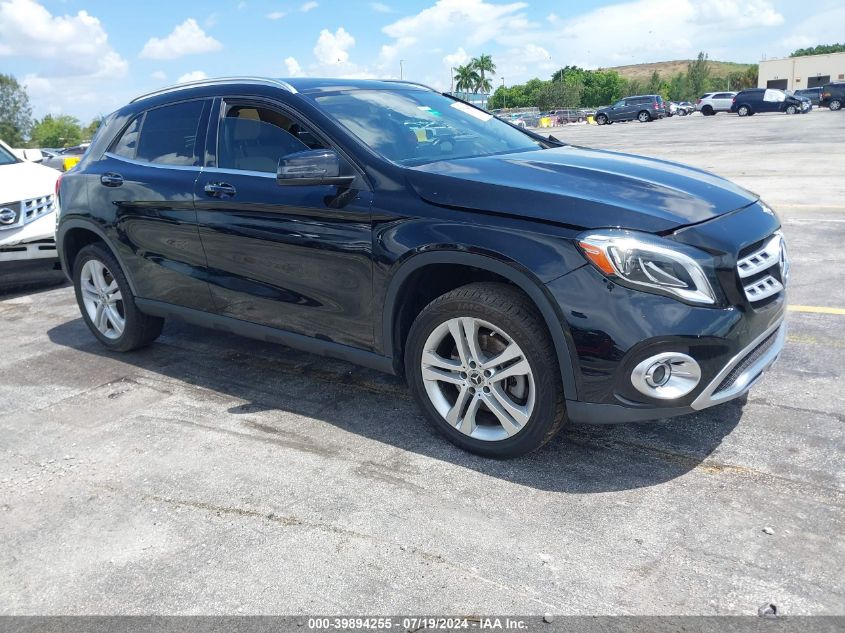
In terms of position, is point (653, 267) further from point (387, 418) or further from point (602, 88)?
point (602, 88)

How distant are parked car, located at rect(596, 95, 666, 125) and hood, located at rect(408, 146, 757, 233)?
46646 millimetres

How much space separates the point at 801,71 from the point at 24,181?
105 metres

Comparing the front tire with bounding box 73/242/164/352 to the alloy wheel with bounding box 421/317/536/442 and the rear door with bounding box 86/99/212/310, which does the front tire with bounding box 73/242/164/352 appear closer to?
the rear door with bounding box 86/99/212/310

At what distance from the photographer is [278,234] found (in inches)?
153

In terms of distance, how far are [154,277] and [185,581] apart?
260cm

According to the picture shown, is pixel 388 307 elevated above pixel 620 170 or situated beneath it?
situated beneath

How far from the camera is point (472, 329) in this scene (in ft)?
10.7

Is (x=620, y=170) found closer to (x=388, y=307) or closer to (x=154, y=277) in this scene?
(x=388, y=307)

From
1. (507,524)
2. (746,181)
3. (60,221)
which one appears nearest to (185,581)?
(507,524)

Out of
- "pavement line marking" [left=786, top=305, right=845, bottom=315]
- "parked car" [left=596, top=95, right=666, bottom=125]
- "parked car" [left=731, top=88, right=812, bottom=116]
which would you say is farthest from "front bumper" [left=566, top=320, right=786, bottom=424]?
"parked car" [left=596, top=95, right=666, bottom=125]

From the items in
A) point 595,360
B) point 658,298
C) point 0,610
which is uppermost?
point 658,298

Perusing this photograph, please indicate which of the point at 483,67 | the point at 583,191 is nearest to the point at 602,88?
the point at 483,67

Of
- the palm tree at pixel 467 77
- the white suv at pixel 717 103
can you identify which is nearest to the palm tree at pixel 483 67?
the palm tree at pixel 467 77

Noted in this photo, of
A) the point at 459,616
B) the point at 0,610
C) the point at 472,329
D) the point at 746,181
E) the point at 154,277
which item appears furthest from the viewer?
the point at 746,181
